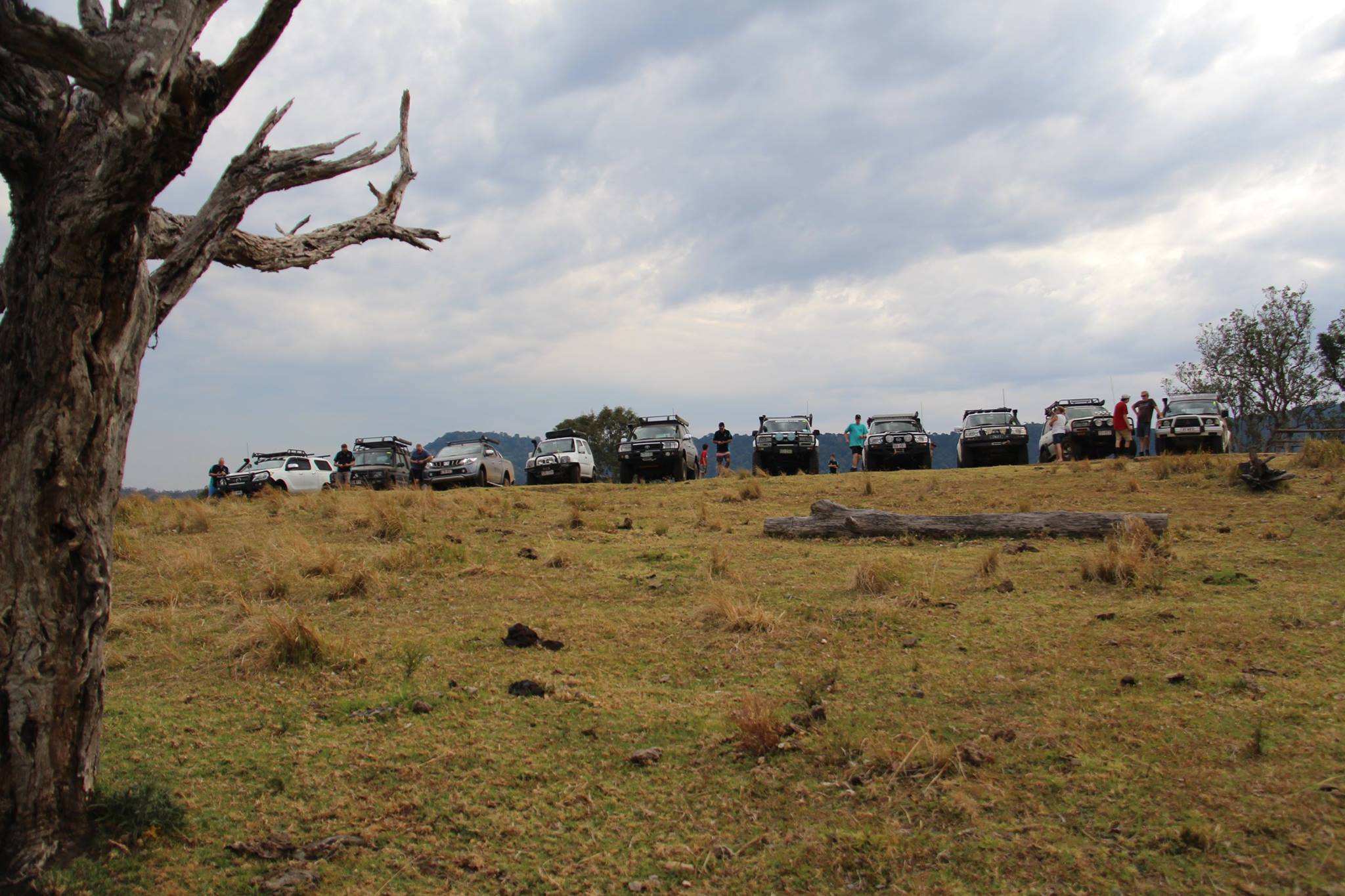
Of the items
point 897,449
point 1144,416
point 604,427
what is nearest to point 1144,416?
point 1144,416

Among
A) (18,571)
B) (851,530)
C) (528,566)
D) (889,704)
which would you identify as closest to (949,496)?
(851,530)

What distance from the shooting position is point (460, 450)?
94.3 feet

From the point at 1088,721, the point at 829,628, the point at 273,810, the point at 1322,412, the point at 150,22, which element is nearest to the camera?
the point at 150,22

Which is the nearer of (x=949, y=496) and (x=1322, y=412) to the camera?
(x=949, y=496)

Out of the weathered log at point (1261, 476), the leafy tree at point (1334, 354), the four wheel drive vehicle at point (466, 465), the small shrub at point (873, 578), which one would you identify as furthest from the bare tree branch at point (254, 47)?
the leafy tree at point (1334, 354)

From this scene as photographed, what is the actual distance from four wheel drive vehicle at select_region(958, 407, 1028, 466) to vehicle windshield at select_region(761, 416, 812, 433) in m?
5.00

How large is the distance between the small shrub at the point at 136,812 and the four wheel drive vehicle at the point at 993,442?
25.2 meters

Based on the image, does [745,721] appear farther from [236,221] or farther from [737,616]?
[236,221]

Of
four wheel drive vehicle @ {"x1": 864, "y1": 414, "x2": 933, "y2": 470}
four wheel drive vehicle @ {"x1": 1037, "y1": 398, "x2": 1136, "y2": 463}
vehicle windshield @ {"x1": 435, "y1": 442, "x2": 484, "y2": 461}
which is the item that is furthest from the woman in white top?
vehicle windshield @ {"x1": 435, "y1": 442, "x2": 484, "y2": 461}

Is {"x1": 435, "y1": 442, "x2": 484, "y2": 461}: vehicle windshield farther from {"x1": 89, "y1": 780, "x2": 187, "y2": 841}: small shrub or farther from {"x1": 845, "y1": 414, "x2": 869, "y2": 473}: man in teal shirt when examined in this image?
{"x1": 89, "y1": 780, "x2": 187, "y2": 841}: small shrub

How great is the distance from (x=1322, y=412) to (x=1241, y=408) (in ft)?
13.9

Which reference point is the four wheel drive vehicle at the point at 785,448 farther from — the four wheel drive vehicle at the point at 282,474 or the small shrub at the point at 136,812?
the small shrub at the point at 136,812

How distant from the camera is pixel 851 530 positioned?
11609 mm

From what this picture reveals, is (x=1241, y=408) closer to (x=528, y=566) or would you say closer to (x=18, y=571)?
(x=528, y=566)
